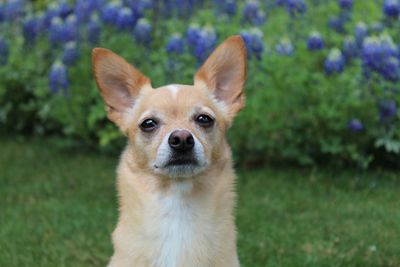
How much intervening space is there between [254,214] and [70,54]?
2877 millimetres

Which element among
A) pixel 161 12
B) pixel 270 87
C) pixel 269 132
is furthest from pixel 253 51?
pixel 161 12

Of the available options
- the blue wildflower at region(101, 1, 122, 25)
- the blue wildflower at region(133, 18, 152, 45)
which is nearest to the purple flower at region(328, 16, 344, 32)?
the blue wildflower at region(133, 18, 152, 45)

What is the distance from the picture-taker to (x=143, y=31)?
7223 millimetres

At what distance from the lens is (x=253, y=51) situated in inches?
264

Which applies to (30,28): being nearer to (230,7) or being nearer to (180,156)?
(230,7)

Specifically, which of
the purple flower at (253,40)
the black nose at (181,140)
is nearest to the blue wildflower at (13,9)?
the purple flower at (253,40)

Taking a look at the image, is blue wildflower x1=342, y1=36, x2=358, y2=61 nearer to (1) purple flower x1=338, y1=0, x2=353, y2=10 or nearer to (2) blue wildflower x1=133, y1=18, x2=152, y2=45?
(1) purple flower x1=338, y1=0, x2=353, y2=10

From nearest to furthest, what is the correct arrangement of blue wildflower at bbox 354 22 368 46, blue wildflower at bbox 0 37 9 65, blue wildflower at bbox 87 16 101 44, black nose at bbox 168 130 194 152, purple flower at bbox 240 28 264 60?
black nose at bbox 168 130 194 152
purple flower at bbox 240 28 264 60
blue wildflower at bbox 354 22 368 46
blue wildflower at bbox 87 16 101 44
blue wildflower at bbox 0 37 9 65

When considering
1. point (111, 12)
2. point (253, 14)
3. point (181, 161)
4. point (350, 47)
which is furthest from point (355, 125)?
point (181, 161)

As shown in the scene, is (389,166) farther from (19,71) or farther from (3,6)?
(3,6)

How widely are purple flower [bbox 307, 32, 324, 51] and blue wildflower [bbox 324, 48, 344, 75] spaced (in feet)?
0.44

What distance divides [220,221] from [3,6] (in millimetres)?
6340

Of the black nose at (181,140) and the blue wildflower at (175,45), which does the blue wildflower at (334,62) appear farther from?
the black nose at (181,140)

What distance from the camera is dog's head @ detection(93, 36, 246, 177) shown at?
11.5ft
